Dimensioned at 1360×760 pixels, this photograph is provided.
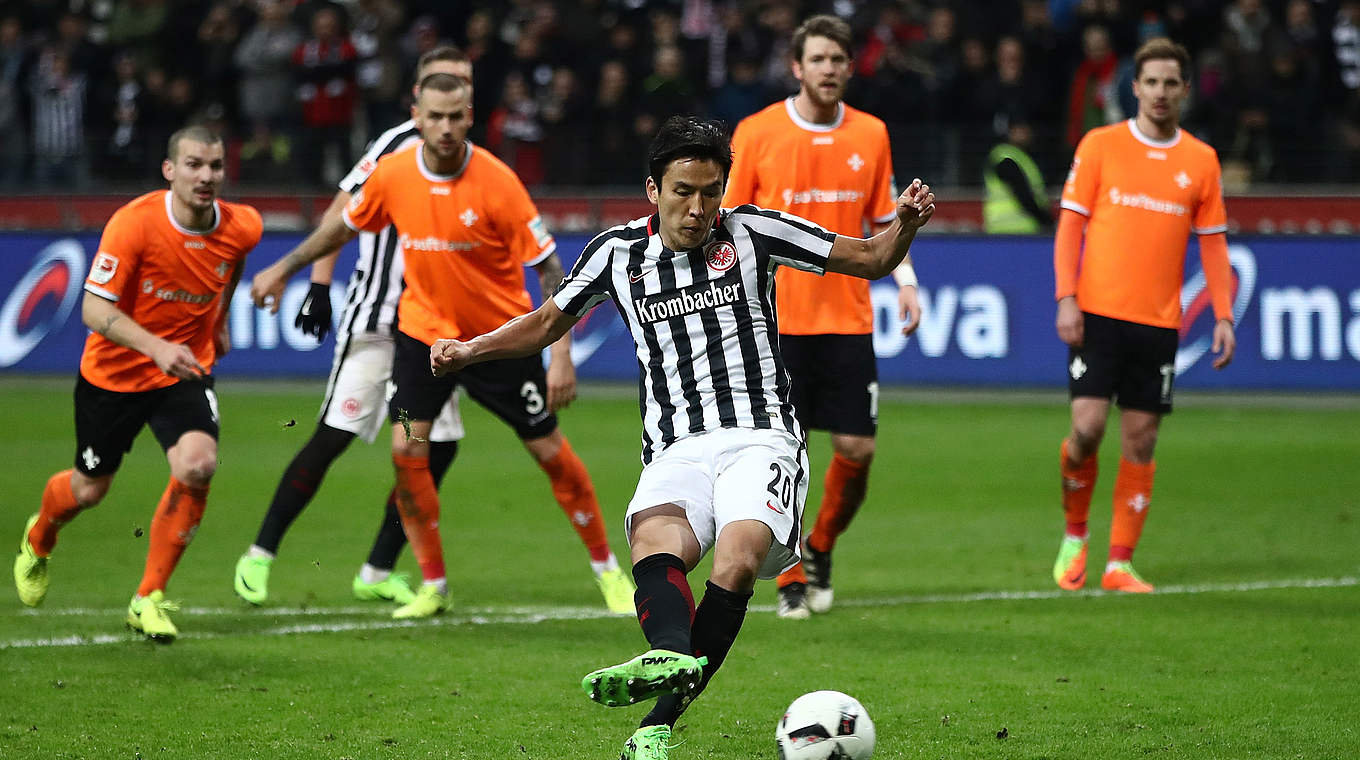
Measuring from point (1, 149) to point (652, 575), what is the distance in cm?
1541

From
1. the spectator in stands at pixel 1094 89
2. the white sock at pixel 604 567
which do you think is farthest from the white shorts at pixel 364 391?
the spectator in stands at pixel 1094 89

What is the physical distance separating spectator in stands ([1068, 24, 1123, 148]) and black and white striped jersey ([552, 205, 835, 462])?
11.0 m

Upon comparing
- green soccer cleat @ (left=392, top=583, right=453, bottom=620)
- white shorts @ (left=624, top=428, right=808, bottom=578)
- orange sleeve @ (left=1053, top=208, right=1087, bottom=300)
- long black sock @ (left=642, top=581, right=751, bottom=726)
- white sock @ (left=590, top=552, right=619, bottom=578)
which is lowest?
green soccer cleat @ (left=392, top=583, right=453, bottom=620)

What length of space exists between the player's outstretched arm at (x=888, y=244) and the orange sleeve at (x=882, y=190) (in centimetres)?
229

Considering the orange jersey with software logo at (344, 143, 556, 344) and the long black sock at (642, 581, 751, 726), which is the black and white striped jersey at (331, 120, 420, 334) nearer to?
the orange jersey with software logo at (344, 143, 556, 344)

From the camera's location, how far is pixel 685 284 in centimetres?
512

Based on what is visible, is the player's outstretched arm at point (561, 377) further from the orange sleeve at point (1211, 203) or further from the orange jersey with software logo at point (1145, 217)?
the orange sleeve at point (1211, 203)

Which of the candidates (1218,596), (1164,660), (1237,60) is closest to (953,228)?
(1237,60)

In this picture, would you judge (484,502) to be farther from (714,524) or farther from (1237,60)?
(1237,60)

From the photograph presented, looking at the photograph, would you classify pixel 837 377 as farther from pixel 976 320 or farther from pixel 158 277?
pixel 976 320

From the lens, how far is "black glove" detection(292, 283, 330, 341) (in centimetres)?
720

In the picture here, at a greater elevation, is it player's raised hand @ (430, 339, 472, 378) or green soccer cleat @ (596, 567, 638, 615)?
player's raised hand @ (430, 339, 472, 378)

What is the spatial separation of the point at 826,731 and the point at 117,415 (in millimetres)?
3717

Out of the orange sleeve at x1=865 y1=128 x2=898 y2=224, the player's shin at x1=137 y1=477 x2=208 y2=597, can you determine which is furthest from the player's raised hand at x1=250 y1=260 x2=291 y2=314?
→ the orange sleeve at x1=865 y1=128 x2=898 y2=224
